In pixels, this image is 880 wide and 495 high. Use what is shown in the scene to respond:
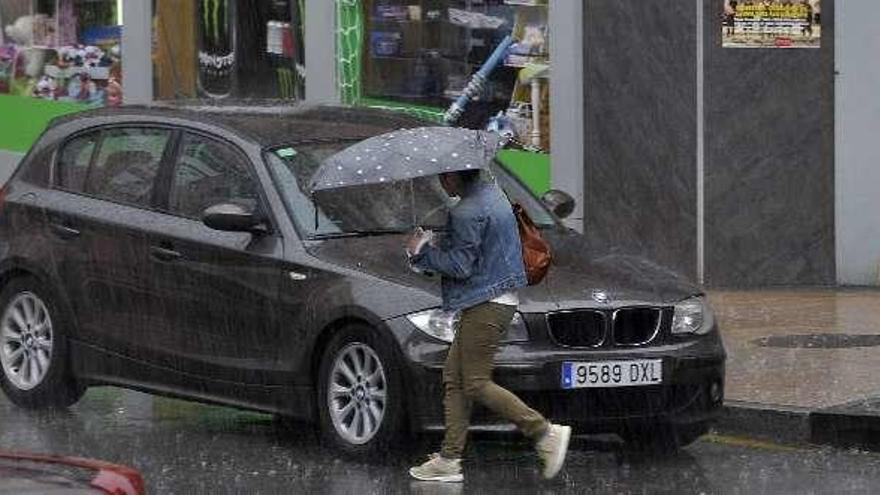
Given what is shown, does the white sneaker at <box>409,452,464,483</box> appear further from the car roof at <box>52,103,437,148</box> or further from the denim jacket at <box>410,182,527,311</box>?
the car roof at <box>52,103,437,148</box>

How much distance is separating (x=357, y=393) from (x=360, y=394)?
0.05 feet

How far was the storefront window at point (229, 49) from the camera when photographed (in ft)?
60.4

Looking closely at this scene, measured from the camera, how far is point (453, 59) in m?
17.3

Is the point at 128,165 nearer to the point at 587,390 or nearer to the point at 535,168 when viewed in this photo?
the point at 587,390

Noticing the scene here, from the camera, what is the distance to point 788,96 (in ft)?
54.6

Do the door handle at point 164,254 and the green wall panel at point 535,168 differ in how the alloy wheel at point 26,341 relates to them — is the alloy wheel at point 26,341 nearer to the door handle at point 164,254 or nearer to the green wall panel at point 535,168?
the door handle at point 164,254

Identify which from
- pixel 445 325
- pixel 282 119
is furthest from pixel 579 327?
pixel 282 119

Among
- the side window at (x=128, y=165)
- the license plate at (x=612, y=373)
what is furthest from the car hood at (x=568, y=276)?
the side window at (x=128, y=165)

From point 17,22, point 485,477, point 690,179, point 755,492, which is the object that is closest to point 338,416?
point 485,477

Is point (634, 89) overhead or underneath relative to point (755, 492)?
overhead

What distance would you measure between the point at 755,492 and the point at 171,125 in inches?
146

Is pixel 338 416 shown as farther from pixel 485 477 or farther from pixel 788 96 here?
pixel 788 96

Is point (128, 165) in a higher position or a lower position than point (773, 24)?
lower

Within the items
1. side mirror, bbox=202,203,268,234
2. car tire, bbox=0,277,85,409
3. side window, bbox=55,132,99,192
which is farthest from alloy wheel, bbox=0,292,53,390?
side mirror, bbox=202,203,268,234
